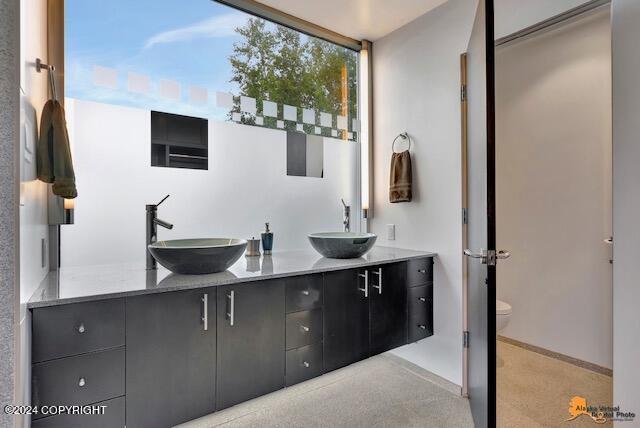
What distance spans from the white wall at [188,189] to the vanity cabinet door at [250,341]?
0.74 m

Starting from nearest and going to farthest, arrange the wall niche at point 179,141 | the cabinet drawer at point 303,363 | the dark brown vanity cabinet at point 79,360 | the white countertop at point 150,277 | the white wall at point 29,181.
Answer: the white wall at point 29,181
the dark brown vanity cabinet at point 79,360
the white countertop at point 150,277
the cabinet drawer at point 303,363
the wall niche at point 179,141

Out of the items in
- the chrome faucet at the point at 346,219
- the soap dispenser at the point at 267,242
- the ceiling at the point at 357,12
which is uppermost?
the ceiling at the point at 357,12

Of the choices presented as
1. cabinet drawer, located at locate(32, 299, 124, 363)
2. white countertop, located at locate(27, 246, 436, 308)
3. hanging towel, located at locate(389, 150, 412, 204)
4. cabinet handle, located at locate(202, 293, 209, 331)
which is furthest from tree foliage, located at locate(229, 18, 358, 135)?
cabinet drawer, located at locate(32, 299, 124, 363)

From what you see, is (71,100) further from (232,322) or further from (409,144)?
(409,144)

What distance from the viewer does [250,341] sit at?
165 centimetres

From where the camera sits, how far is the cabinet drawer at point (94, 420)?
3.95 ft

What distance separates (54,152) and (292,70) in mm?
1737

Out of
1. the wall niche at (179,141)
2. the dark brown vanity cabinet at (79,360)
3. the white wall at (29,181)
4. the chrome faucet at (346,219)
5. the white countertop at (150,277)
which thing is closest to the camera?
the white wall at (29,181)

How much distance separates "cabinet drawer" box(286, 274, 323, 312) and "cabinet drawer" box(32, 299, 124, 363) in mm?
764

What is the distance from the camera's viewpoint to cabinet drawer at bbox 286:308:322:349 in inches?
70.0

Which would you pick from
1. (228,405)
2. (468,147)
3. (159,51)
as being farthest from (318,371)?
(159,51)

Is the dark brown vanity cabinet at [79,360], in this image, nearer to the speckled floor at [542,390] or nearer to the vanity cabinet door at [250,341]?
the vanity cabinet door at [250,341]

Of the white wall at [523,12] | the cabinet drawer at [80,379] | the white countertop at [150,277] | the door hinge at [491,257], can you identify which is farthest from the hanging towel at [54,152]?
the white wall at [523,12]

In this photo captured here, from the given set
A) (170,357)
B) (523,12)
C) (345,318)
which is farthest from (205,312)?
(523,12)
